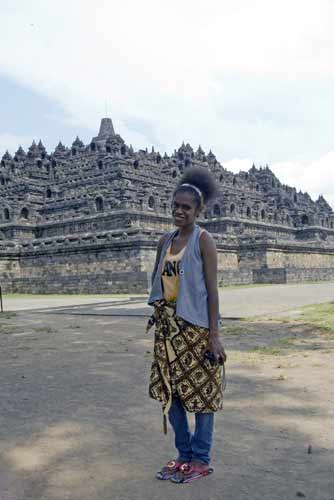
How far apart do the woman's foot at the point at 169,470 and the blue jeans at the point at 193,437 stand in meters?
0.05

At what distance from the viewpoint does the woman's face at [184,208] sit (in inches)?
150

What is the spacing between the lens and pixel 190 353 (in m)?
3.59

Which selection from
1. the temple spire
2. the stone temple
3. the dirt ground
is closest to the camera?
the dirt ground

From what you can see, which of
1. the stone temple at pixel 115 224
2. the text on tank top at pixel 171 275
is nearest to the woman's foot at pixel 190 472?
the text on tank top at pixel 171 275

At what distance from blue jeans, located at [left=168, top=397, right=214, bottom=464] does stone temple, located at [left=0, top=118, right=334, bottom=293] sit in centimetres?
2129

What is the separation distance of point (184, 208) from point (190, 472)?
1.88 metres

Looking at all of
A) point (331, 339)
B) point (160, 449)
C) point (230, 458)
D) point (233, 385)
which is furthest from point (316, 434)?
point (331, 339)

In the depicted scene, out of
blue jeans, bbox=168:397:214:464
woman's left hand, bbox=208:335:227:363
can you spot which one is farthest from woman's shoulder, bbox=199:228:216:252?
blue jeans, bbox=168:397:214:464

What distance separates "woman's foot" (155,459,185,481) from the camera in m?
3.47

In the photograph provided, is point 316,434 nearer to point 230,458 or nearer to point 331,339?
point 230,458

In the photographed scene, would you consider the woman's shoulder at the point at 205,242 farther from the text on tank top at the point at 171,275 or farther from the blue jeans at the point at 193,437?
the blue jeans at the point at 193,437

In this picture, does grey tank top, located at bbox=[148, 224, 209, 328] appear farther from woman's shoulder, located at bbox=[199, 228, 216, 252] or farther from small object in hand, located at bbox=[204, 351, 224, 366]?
small object in hand, located at bbox=[204, 351, 224, 366]

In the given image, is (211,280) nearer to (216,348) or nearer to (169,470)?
(216,348)

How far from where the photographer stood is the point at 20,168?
54.9 metres
